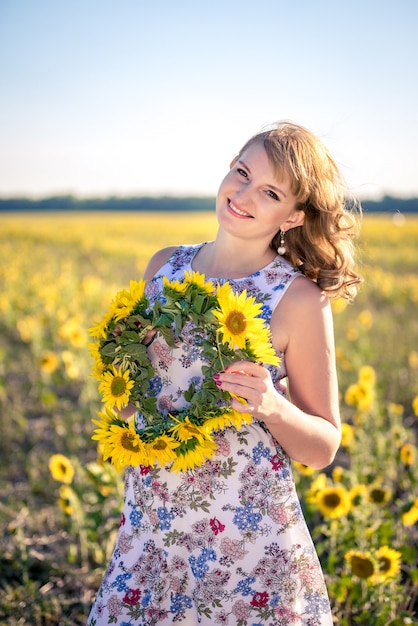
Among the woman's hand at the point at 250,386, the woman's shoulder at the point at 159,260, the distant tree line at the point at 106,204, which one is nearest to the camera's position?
the woman's hand at the point at 250,386

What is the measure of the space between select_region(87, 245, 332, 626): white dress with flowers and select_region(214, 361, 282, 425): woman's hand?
233 millimetres

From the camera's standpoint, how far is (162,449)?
4.97ft

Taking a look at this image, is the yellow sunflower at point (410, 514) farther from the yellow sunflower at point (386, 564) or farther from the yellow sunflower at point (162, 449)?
the yellow sunflower at point (162, 449)

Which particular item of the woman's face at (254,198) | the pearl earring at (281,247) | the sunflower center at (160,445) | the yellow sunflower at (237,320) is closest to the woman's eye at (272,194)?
the woman's face at (254,198)

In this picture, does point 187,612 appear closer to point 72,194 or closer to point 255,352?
point 255,352

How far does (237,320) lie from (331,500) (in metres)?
1.37

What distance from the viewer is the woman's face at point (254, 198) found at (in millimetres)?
1652

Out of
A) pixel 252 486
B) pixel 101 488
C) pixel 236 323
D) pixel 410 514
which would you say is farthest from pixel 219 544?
pixel 101 488

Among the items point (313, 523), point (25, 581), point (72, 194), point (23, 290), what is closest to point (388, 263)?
point (23, 290)

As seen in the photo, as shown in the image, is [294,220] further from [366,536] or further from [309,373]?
[366,536]

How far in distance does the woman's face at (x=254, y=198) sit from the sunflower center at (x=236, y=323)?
337 mm

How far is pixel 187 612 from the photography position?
5.37 feet

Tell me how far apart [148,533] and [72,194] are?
195 feet

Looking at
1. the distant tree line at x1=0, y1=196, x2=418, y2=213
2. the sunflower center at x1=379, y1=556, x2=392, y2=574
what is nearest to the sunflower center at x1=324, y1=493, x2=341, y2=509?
the sunflower center at x1=379, y1=556, x2=392, y2=574
